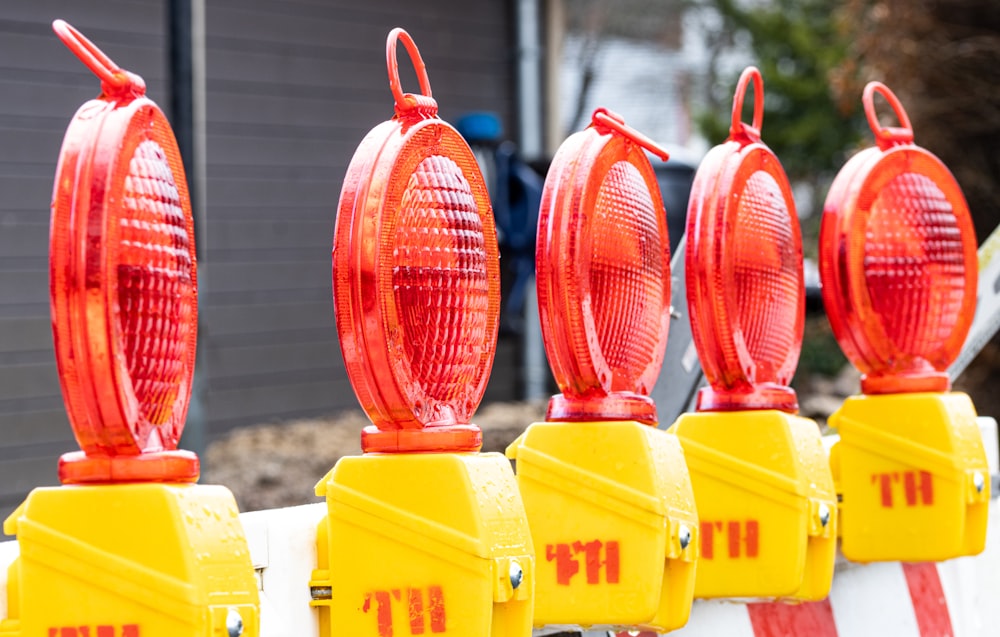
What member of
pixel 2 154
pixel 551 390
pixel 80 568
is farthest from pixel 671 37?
pixel 80 568

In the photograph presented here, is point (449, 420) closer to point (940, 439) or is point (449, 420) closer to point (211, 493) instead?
point (211, 493)

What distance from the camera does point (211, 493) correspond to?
5.61 feet

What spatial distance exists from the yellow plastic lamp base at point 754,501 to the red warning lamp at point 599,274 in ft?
0.74

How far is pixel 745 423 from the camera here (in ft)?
8.62

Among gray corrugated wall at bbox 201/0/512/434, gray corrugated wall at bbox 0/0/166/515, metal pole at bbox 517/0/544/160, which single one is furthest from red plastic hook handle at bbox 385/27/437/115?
metal pole at bbox 517/0/544/160

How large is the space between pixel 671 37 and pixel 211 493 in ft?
80.8

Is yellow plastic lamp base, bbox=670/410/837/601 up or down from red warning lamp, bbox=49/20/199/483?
down

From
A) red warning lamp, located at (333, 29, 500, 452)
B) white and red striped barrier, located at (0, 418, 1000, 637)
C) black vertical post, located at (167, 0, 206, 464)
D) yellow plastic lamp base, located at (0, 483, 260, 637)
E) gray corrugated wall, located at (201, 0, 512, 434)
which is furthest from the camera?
gray corrugated wall, located at (201, 0, 512, 434)

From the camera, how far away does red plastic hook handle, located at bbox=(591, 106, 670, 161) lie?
7.73ft

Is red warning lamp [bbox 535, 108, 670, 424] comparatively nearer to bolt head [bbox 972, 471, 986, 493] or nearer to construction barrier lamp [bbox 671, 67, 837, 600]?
construction barrier lamp [bbox 671, 67, 837, 600]

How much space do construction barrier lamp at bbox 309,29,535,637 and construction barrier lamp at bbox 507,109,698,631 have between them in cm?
23

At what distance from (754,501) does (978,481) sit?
0.59 m

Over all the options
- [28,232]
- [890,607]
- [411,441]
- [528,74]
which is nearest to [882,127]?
[890,607]

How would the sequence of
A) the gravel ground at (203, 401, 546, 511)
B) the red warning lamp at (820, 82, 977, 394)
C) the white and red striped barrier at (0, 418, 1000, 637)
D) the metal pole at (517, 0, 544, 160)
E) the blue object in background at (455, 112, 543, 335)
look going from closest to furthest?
the red warning lamp at (820, 82, 977, 394) < the white and red striped barrier at (0, 418, 1000, 637) < the gravel ground at (203, 401, 546, 511) < the blue object in background at (455, 112, 543, 335) < the metal pole at (517, 0, 544, 160)
